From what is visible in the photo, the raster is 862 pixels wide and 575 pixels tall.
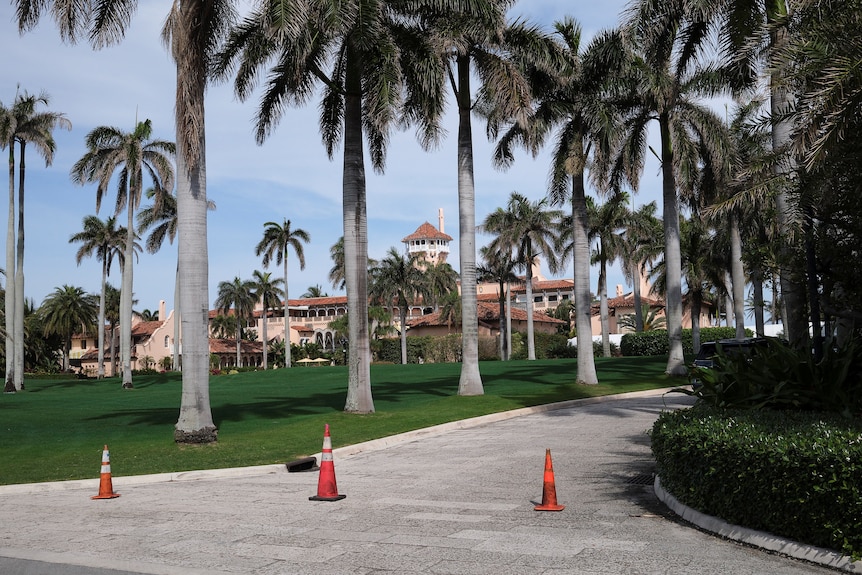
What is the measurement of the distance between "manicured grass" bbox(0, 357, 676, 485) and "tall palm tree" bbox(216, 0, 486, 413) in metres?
2.83

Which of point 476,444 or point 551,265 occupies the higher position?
point 551,265

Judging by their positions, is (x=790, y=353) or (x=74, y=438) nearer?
(x=790, y=353)

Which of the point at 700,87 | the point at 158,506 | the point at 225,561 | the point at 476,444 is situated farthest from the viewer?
the point at 700,87

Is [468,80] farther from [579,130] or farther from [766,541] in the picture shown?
[766,541]

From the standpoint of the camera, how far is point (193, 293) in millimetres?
17453

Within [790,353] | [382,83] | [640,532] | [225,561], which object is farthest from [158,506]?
[382,83]

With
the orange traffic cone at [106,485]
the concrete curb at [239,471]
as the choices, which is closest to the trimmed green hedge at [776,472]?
the concrete curb at [239,471]

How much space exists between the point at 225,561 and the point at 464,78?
2307 centimetres

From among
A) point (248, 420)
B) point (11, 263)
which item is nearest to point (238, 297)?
point (11, 263)

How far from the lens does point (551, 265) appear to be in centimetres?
7012

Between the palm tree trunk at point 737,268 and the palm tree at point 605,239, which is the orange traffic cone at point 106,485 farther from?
the palm tree at point 605,239

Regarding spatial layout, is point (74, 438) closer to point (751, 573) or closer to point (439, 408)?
point (439, 408)

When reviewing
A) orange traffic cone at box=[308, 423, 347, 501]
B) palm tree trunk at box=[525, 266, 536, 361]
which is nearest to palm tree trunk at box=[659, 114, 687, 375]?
orange traffic cone at box=[308, 423, 347, 501]

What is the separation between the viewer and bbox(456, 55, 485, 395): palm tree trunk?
27406 millimetres
